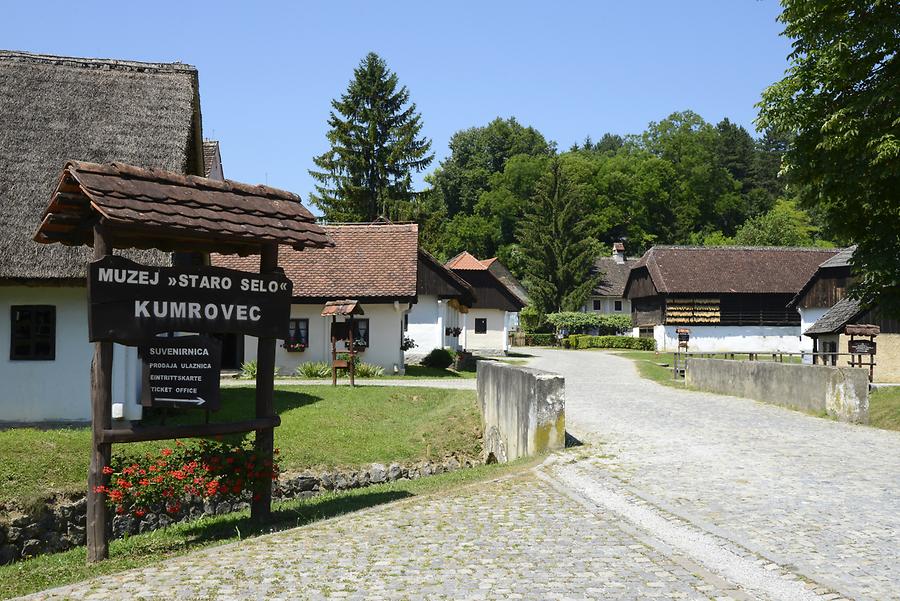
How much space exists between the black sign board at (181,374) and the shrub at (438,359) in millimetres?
26203

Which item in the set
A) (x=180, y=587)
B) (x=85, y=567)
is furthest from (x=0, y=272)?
(x=180, y=587)

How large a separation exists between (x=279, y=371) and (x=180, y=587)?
24.5 m

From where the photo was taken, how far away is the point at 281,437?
54.5ft

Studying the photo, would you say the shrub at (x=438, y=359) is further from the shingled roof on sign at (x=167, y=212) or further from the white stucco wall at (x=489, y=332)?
the shingled roof on sign at (x=167, y=212)

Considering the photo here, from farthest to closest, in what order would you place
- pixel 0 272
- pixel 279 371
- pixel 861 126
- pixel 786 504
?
pixel 279 371
pixel 861 126
pixel 0 272
pixel 786 504

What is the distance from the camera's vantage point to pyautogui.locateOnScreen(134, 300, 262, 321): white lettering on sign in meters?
8.71

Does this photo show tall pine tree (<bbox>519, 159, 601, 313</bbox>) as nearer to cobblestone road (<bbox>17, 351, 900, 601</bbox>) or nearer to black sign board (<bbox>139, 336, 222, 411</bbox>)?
cobblestone road (<bbox>17, 351, 900, 601</bbox>)

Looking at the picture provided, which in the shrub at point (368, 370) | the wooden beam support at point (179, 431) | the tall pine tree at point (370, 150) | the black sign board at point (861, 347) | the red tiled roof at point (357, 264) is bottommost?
the shrub at point (368, 370)

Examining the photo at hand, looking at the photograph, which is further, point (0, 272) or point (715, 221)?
point (715, 221)

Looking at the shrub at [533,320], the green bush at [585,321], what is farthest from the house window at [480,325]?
the shrub at [533,320]

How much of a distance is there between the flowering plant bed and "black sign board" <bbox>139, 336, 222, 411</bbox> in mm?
575

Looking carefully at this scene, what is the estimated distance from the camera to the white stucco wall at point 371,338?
3108cm

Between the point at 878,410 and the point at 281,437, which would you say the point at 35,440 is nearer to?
the point at 281,437

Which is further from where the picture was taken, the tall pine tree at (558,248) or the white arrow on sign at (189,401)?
the tall pine tree at (558,248)
